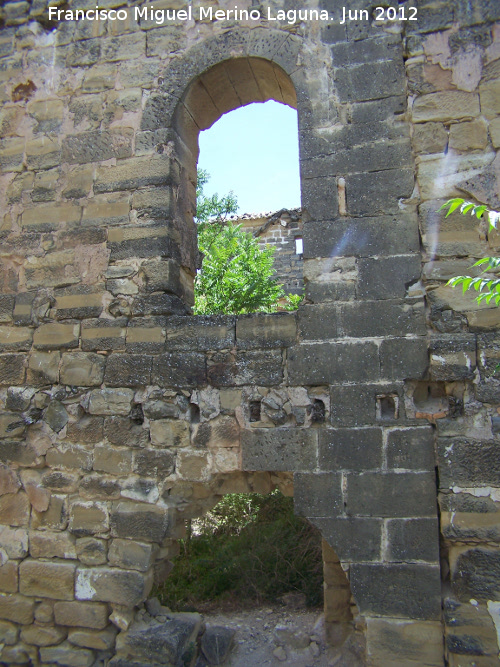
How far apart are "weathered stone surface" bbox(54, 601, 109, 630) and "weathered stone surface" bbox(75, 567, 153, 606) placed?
0.05m

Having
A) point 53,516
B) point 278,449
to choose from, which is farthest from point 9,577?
point 278,449

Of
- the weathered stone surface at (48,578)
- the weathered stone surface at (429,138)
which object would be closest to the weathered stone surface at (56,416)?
the weathered stone surface at (48,578)

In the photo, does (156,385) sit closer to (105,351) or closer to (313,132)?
(105,351)

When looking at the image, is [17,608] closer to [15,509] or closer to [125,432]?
[15,509]

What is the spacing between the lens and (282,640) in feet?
13.7

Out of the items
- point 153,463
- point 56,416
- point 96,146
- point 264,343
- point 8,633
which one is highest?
point 96,146

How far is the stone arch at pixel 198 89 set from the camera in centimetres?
360

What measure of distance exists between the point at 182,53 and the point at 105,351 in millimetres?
2254

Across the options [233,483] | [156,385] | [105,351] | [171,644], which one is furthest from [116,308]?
[171,644]

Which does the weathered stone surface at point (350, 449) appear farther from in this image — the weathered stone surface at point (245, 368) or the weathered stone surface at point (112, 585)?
the weathered stone surface at point (112, 585)

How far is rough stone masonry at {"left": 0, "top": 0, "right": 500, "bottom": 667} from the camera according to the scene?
9.65ft

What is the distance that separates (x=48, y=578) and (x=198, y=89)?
3605 millimetres

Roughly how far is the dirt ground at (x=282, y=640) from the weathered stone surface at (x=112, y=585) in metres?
1.15

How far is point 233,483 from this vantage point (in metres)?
3.36
